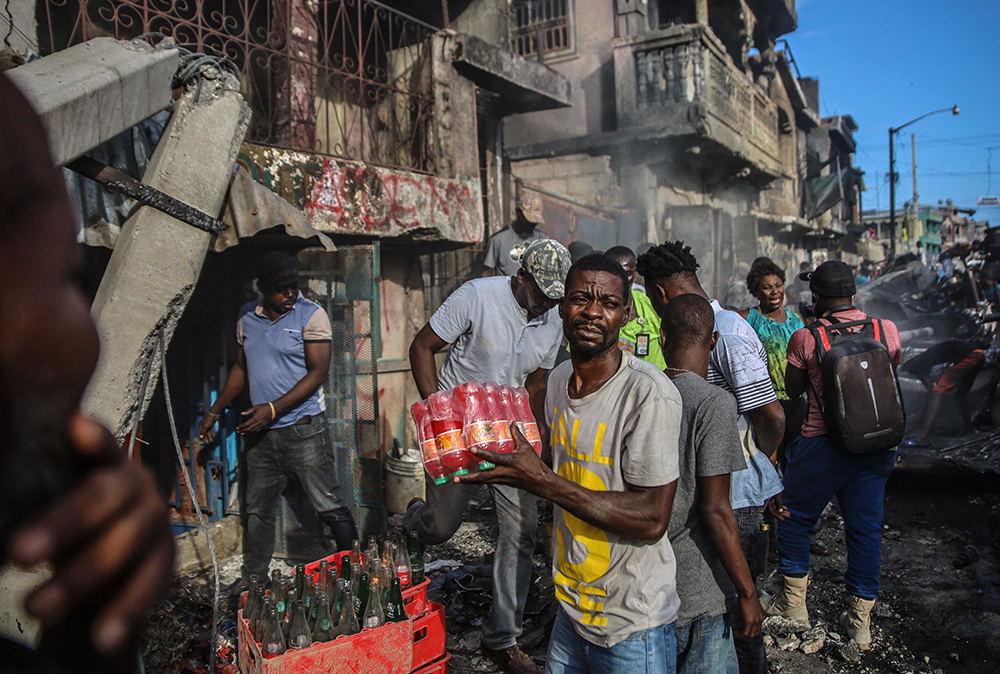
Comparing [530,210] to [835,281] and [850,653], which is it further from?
[850,653]

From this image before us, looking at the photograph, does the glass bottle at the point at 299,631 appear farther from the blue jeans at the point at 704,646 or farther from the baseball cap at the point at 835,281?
the baseball cap at the point at 835,281

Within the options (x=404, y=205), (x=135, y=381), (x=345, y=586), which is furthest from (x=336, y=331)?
(x=345, y=586)

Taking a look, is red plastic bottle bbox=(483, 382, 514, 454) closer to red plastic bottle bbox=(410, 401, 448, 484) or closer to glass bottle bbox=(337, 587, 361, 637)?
red plastic bottle bbox=(410, 401, 448, 484)

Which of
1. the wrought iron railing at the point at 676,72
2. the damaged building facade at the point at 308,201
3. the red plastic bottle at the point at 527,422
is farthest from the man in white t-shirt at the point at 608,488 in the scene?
the wrought iron railing at the point at 676,72

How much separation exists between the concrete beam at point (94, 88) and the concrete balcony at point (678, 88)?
1037cm

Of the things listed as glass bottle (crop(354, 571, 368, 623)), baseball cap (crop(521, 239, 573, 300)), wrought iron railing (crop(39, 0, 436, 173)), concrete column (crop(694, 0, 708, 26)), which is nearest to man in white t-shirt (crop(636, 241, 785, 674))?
baseball cap (crop(521, 239, 573, 300))

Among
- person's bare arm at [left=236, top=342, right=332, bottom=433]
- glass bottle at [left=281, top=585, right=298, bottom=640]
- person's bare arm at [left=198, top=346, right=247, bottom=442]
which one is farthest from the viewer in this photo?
person's bare arm at [left=198, top=346, right=247, bottom=442]

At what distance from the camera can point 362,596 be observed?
3.18m

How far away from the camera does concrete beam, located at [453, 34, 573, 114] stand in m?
7.23

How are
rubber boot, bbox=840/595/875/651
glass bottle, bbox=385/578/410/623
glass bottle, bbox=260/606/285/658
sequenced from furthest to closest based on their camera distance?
rubber boot, bbox=840/595/875/651 < glass bottle, bbox=385/578/410/623 < glass bottle, bbox=260/606/285/658

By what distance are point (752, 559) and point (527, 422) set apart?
7.68ft

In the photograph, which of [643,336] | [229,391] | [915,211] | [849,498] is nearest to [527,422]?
[643,336]

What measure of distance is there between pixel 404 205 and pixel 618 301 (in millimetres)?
4716

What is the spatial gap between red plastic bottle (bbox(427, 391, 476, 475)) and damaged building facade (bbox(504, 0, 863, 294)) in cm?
771
